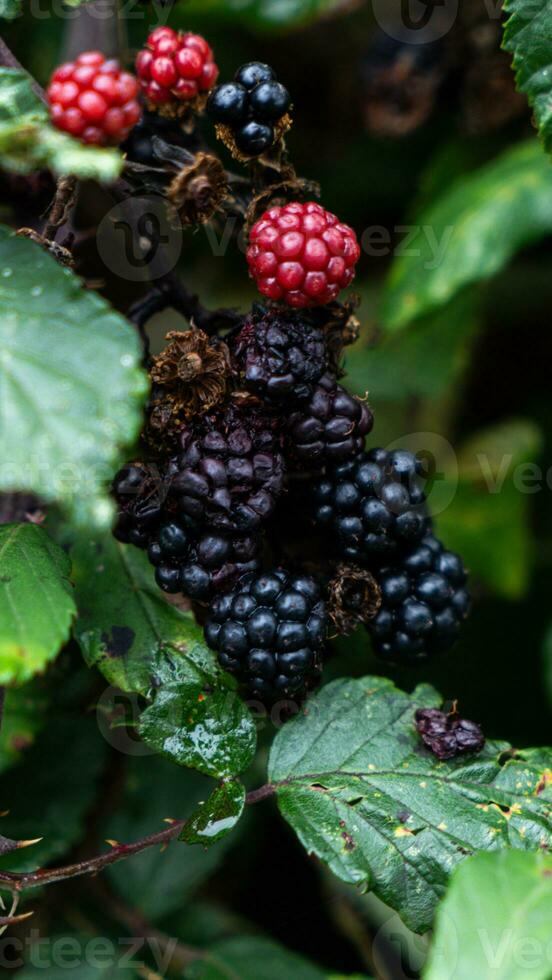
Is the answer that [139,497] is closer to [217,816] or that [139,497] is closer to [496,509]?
[217,816]

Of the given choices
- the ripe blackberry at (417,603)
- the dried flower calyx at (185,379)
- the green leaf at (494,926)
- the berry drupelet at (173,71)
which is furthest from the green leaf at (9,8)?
the green leaf at (494,926)

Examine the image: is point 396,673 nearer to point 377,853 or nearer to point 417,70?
point 377,853

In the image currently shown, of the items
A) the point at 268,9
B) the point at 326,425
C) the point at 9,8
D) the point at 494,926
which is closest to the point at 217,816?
the point at 494,926

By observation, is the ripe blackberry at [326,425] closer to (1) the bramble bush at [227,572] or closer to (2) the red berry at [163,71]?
(1) the bramble bush at [227,572]

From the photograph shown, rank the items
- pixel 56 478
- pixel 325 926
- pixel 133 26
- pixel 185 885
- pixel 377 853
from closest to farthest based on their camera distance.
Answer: pixel 56 478
pixel 377 853
pixel 185 885
pixel 325 926
pixel 133 26

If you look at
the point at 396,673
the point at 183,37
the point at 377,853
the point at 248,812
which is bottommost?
the point at 248,812

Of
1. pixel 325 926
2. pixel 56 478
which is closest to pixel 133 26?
pixel 56 478
